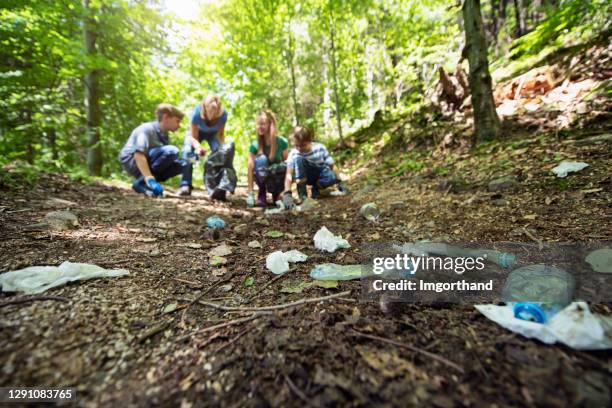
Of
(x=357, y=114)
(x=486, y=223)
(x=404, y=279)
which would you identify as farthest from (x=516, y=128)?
(x=357, y=114)

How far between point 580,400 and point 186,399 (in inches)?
42.2

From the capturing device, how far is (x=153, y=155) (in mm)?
4215

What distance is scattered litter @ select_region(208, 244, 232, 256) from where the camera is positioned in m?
1.91

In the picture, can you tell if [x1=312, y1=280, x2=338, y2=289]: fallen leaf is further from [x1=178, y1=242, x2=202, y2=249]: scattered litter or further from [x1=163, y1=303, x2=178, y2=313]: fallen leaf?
[x1=178, y1=242, x2=202, y2=249]: scattered litter

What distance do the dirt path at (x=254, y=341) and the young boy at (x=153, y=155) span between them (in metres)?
2.11

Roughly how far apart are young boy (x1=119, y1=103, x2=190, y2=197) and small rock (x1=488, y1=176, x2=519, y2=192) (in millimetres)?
4391

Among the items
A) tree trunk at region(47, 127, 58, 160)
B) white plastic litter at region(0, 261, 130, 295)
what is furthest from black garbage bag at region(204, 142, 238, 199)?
tree trunk at region(47, 127, 58, 160)

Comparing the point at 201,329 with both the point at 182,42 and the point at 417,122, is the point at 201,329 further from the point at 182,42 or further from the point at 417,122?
the point at 182,42

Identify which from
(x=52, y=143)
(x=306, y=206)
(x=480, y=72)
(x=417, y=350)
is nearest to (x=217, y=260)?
(x=417, y=350)

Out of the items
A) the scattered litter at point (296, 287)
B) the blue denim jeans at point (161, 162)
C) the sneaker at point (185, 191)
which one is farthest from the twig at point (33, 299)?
the blue denim jeans at point (161, 162)

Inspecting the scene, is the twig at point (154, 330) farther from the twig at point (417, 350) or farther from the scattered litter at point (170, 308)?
the twig at point (417, 350)

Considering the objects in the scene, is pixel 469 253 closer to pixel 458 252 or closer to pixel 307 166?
pixel 458 252

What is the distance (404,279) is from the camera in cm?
138

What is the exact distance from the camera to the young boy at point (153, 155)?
396 centimetres
